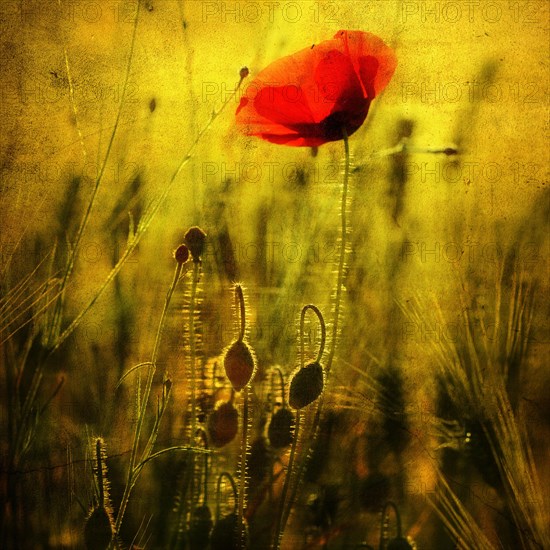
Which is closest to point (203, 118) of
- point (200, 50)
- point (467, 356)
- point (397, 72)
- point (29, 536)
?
point (200, 50)

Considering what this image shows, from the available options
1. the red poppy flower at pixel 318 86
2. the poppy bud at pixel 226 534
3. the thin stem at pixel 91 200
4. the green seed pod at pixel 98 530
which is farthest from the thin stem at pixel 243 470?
the red poppy flower at pixel 318 86

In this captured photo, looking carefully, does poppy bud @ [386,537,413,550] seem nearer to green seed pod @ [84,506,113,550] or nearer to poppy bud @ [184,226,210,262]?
green seed pod @ [84,506,113,550]

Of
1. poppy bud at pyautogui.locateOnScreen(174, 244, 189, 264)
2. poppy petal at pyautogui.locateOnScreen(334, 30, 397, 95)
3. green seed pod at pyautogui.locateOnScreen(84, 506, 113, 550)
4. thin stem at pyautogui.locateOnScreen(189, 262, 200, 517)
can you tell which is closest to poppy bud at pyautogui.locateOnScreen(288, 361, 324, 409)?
thin stem at pyautogui.locateOnScreen(189, 262, 200, 517)

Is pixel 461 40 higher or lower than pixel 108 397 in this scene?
higher

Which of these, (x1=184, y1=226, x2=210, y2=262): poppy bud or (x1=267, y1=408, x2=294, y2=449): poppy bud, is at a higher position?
(x1=184, y1=226, x2=210, y2=262): poppy bud

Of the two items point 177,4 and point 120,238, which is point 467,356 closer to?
point 120,238

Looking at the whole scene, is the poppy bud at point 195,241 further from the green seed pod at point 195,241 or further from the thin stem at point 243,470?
the thin stem at point 243,470
